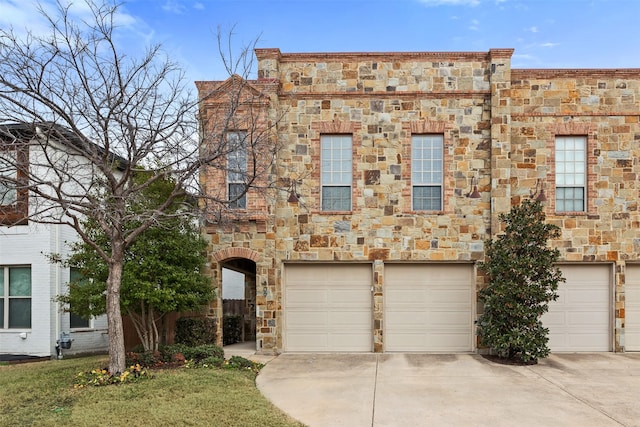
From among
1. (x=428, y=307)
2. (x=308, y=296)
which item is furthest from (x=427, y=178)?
(x=308, y=296)

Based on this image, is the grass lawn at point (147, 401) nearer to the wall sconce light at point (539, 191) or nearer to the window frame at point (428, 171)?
the window frame at point (428, 171)

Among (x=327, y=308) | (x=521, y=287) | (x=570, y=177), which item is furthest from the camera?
(x=327, y=308)

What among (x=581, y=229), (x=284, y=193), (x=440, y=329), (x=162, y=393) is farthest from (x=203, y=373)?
(x=581, y=229)

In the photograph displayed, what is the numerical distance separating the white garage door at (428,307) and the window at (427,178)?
1620 mm

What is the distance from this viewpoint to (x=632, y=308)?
1364cm

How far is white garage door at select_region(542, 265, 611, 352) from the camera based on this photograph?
13.6 metres

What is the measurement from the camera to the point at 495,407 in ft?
27.6

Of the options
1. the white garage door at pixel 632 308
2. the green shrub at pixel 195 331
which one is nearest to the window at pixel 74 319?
the green shrub at pixel 195 331

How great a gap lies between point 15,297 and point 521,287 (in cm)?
1315

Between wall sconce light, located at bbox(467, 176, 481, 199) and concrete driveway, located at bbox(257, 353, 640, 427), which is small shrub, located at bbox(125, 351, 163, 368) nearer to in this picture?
concrete driveway, located at bbox(257, 353, 640, 427)

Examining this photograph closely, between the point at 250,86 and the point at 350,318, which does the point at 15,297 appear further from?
the point at 350,318

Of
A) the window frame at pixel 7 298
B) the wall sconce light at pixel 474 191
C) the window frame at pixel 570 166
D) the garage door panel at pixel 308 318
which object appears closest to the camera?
the wall sconce light at pixel 474 191

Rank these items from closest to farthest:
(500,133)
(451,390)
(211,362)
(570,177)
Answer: (451,390)
(211,362)
(500,133)
(570,177)

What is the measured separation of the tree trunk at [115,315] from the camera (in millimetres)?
9984
